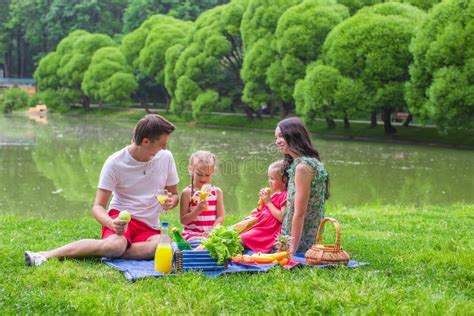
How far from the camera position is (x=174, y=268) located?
4582 mm

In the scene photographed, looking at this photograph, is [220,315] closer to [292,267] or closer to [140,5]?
[292,267]

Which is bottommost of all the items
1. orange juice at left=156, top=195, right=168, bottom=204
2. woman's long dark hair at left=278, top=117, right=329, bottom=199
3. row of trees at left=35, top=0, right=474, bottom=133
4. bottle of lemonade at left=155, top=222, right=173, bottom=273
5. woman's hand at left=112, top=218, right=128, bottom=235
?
bottle of lemonade at left=155, top=222, right=173, bottom=273

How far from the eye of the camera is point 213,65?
3709cm

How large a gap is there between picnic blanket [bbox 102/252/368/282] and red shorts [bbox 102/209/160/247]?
0.77ft

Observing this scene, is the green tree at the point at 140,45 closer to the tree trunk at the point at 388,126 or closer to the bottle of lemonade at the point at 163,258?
the tree trunk at the point at 388,126

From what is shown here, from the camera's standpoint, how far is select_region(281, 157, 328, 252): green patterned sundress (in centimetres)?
521

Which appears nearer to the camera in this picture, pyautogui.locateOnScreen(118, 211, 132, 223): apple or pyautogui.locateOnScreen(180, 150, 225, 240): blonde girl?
pyautogui.locateOnScreen(118, 211, 132, 223): apple

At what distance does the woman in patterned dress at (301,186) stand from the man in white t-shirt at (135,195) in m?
0.88

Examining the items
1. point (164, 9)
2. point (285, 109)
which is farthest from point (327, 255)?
point (164, 9)

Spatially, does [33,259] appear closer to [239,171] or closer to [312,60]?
[239,171]

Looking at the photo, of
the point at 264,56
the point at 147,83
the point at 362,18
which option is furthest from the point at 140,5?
the point at 362,18

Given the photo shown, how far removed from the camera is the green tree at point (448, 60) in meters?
22.4

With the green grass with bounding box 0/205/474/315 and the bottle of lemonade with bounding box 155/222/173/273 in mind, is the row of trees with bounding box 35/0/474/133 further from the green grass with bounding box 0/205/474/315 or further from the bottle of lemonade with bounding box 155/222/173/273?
the bottle of lemonade with bounding box 155/222/173/273

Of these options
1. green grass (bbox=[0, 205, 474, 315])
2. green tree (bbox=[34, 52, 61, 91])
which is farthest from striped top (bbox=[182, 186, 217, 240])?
green tree (bbox=[34, 52, 61, 91])
